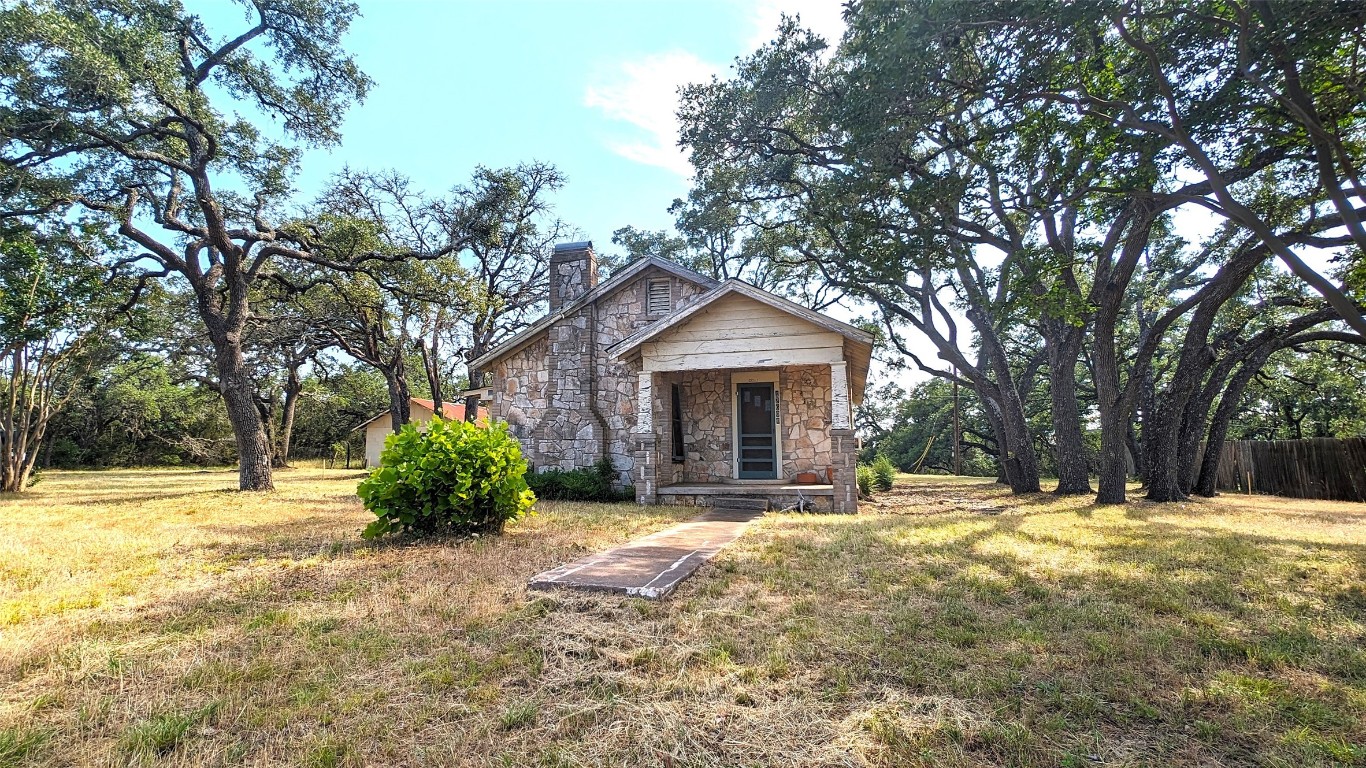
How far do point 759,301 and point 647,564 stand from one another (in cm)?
601

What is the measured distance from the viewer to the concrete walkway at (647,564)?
4.50 m

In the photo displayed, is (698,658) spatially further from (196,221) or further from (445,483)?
(196,221)

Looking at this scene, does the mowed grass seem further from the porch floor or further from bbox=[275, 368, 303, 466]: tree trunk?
bbox=[275, 368, 303, 466]: tree trunk

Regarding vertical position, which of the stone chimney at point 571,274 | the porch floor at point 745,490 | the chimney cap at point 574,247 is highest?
the chimney cap at point 574,247

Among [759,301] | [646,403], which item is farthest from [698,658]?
[646,403]

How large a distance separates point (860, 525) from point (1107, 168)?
6.30 meters

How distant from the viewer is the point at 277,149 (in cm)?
1400

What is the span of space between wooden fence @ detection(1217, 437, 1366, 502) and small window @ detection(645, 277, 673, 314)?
52.8 ft

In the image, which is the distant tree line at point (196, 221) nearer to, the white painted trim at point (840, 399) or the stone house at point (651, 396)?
the stone house at point (651, 396)

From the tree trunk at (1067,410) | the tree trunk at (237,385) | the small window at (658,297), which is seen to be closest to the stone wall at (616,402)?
the small window at (658,297)

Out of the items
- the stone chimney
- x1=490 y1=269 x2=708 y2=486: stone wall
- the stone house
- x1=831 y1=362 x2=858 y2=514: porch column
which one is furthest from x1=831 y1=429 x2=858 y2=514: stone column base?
the stone chimney

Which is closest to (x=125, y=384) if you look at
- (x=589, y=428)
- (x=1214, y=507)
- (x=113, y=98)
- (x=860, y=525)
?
(x=113, y=98)

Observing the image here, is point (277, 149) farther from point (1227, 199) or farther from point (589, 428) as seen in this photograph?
point (1227, 199)

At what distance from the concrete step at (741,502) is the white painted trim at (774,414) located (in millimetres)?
1672
